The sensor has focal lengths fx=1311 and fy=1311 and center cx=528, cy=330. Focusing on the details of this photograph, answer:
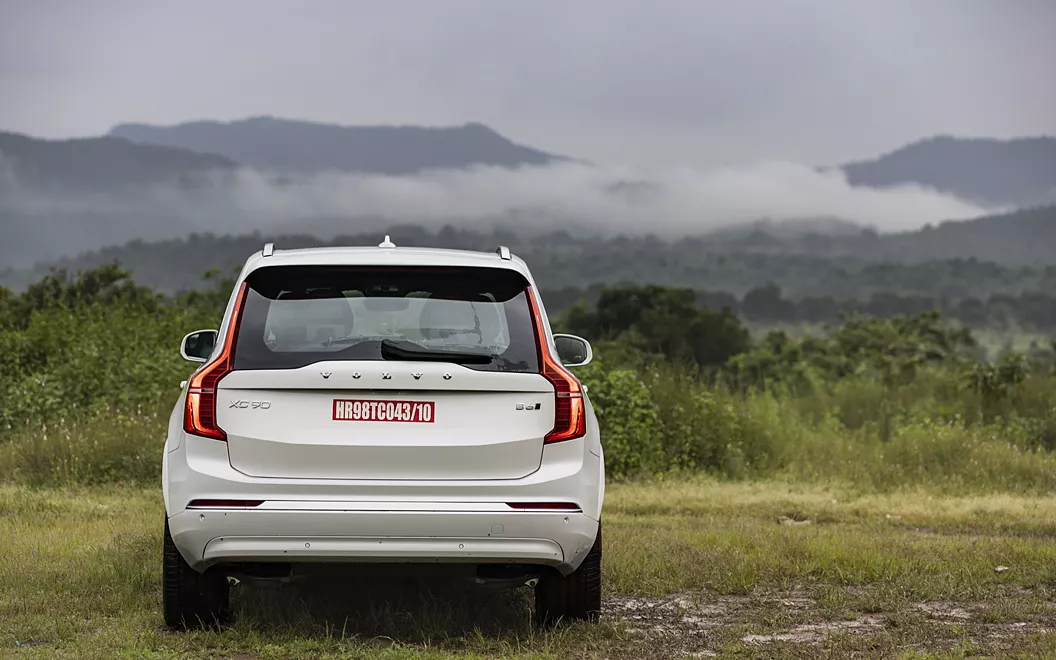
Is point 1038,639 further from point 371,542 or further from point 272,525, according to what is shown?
point 272,525

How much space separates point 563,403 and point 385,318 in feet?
3.30

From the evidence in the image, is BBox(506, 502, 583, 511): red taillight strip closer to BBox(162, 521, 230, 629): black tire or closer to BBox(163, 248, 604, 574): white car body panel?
BBox(163, 248, 604, 574): white car body panel

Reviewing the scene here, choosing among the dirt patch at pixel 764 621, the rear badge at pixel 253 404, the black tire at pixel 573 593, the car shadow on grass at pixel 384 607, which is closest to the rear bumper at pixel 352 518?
the rear badge at pixel 253 404

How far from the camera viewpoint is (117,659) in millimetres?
5660

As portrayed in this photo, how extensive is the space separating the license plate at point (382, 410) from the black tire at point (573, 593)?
3.92 feet

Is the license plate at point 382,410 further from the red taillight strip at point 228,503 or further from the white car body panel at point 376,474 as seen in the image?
the red taillight strip at point 228,503

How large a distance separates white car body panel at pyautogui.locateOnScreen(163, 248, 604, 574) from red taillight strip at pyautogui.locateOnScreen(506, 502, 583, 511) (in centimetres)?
2

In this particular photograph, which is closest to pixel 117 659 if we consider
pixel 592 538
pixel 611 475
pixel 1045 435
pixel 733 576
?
pixel 592 538

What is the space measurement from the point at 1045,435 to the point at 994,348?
332 feet

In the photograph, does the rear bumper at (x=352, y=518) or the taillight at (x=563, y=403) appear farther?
the taillight at (x=563, y=403)

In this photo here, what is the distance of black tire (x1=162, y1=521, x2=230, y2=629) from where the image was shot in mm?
6105

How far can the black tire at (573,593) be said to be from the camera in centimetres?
637

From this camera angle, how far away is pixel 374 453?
5602 millimetres

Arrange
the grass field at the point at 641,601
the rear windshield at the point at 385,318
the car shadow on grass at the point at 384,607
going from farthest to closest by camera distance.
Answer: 1. the car shadow on grass at the point at 384,607
2. the grass field at the point at 641,601
3. the rear windshield at the point at 385,318
